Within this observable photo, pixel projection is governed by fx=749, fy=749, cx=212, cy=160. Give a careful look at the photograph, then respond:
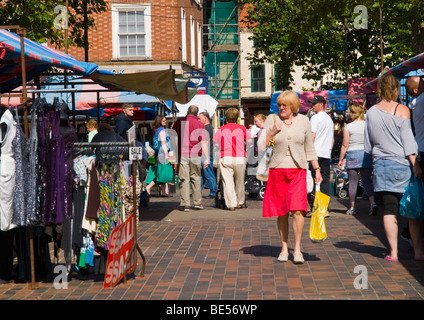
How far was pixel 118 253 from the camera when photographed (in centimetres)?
709

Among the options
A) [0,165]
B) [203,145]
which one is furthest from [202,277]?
[203,145]

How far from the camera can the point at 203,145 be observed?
14.0 meters

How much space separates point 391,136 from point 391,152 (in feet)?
0.57

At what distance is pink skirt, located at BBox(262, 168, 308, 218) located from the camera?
26.6ft

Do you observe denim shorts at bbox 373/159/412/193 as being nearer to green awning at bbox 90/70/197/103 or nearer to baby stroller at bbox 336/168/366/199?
green awning at bbox 90/70/197/103

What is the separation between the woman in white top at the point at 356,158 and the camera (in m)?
12.5

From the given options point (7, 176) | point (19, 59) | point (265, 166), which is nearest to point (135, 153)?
point (7, 176)

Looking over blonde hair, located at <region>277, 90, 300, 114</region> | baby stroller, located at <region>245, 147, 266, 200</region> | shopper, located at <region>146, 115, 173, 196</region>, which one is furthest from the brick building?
blonde hair, located at <region>277, 90, 300, 114</region>

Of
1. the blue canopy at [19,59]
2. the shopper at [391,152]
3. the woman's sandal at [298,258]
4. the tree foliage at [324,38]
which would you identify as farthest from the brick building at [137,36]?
the woman's sandal at [298,258]

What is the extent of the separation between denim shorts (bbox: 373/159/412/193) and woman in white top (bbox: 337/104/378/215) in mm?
4309

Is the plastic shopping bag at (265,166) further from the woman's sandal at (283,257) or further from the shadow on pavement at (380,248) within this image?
the shadow on pavement at (380,248)

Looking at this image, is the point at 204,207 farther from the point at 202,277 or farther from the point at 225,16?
the point at 225,16

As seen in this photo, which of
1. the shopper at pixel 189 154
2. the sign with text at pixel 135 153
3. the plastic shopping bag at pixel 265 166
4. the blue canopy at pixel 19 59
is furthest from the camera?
the shopper at pixel 189 154

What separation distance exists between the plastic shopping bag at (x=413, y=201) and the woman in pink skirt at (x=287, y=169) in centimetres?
100
